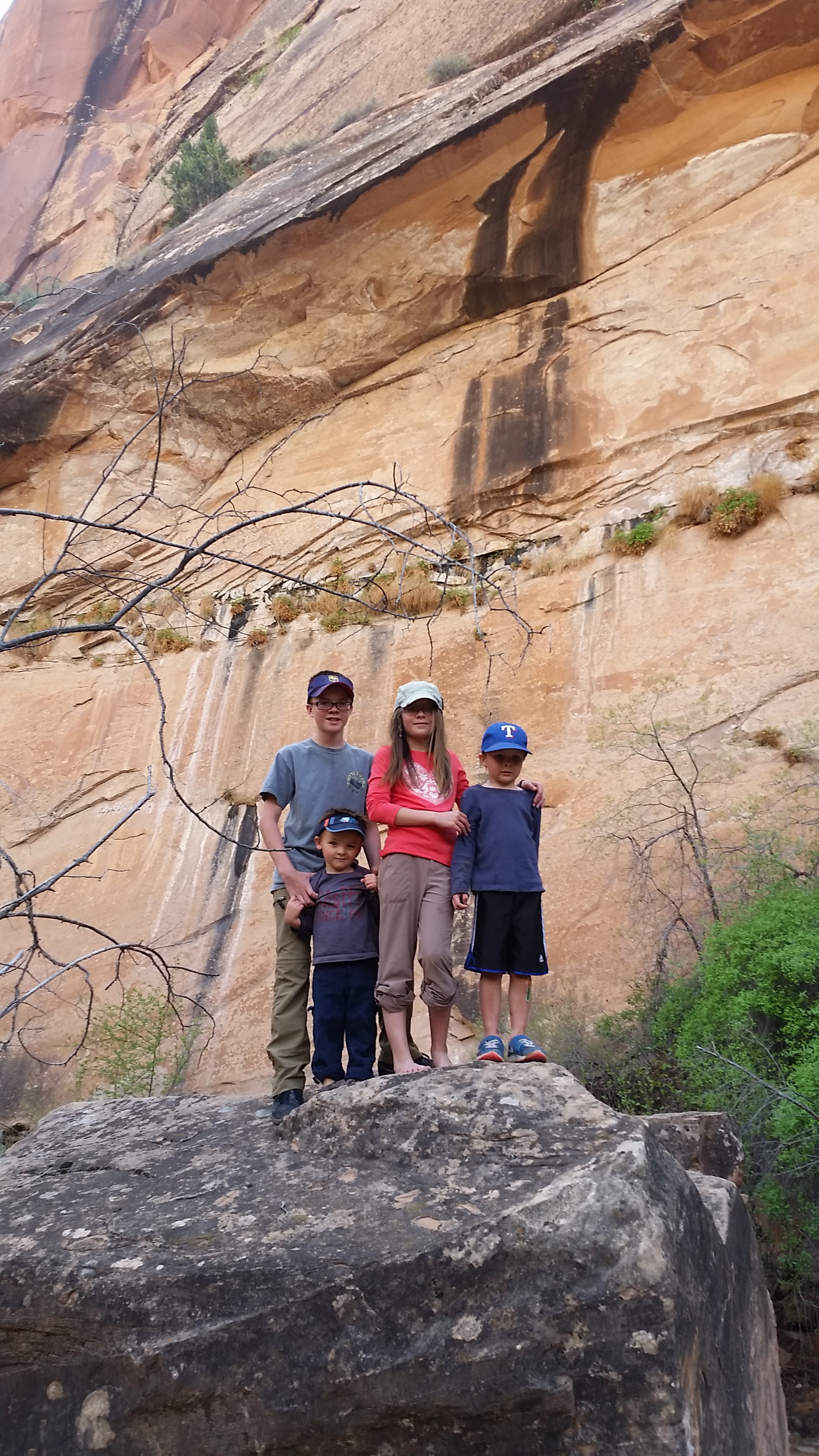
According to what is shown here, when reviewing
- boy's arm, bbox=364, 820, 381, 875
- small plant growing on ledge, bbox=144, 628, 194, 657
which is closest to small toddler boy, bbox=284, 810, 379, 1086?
boy's arm, bbox=364, 820, 381, 875

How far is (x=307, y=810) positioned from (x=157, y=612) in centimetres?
680

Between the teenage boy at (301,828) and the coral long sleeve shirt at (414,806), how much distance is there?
0.16 metres

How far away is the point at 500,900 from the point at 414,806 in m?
0.45

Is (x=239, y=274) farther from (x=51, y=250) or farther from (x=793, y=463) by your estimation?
(x=51, y=250)

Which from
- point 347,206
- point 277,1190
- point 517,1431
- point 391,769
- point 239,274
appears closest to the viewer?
point 517,1431

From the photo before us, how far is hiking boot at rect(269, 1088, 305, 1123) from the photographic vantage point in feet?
9.88

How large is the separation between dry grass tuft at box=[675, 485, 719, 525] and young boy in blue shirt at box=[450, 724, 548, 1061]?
187 inches

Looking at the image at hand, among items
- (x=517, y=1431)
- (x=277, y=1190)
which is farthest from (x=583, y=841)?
(x=517, y=1431)

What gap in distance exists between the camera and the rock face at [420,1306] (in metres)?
1.75

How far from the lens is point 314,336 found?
1019cm

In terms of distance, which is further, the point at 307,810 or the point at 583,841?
the point at 583,841

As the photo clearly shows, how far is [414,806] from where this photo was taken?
346 cm

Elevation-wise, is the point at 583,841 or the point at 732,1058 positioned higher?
the point at 583,841

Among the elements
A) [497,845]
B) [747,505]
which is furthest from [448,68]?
[497,845]
